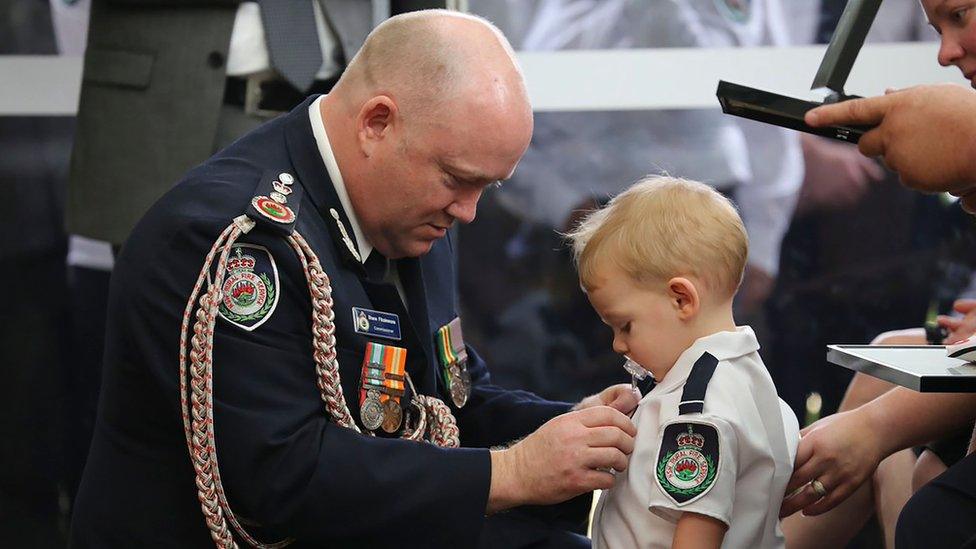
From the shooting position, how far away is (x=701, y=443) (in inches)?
58.2

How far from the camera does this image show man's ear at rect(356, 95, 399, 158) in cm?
165

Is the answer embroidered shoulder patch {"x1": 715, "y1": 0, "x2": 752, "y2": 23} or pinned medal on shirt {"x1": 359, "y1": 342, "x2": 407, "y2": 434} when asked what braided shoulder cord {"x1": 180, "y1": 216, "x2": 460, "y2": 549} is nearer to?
pinned medal on shirt {"x1": 359, "y1": 342, "x2": 407, "y2": 434}

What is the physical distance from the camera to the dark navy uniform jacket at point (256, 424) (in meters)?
1.46

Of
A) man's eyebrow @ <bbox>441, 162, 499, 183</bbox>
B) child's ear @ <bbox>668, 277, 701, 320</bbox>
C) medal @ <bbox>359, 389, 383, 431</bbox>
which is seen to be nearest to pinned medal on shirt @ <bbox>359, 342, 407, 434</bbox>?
medal @ <bbox>359, 389, 383, 431</bbox>

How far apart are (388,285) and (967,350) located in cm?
75

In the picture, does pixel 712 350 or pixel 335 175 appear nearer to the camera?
pixel 712 350

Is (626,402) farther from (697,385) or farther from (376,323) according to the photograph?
(376,323)

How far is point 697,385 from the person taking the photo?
153 centimetres

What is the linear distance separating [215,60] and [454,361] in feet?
3.19

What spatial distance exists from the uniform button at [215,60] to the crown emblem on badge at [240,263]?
3.56ft

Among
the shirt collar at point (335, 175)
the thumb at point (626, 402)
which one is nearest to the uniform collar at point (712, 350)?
the thumb at point (626, 402)

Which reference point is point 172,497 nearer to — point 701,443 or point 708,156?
point 701,443

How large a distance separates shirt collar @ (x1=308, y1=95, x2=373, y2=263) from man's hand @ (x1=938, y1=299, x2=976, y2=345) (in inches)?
38.0

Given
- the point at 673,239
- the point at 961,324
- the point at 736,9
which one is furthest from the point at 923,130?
the point at 736,9
